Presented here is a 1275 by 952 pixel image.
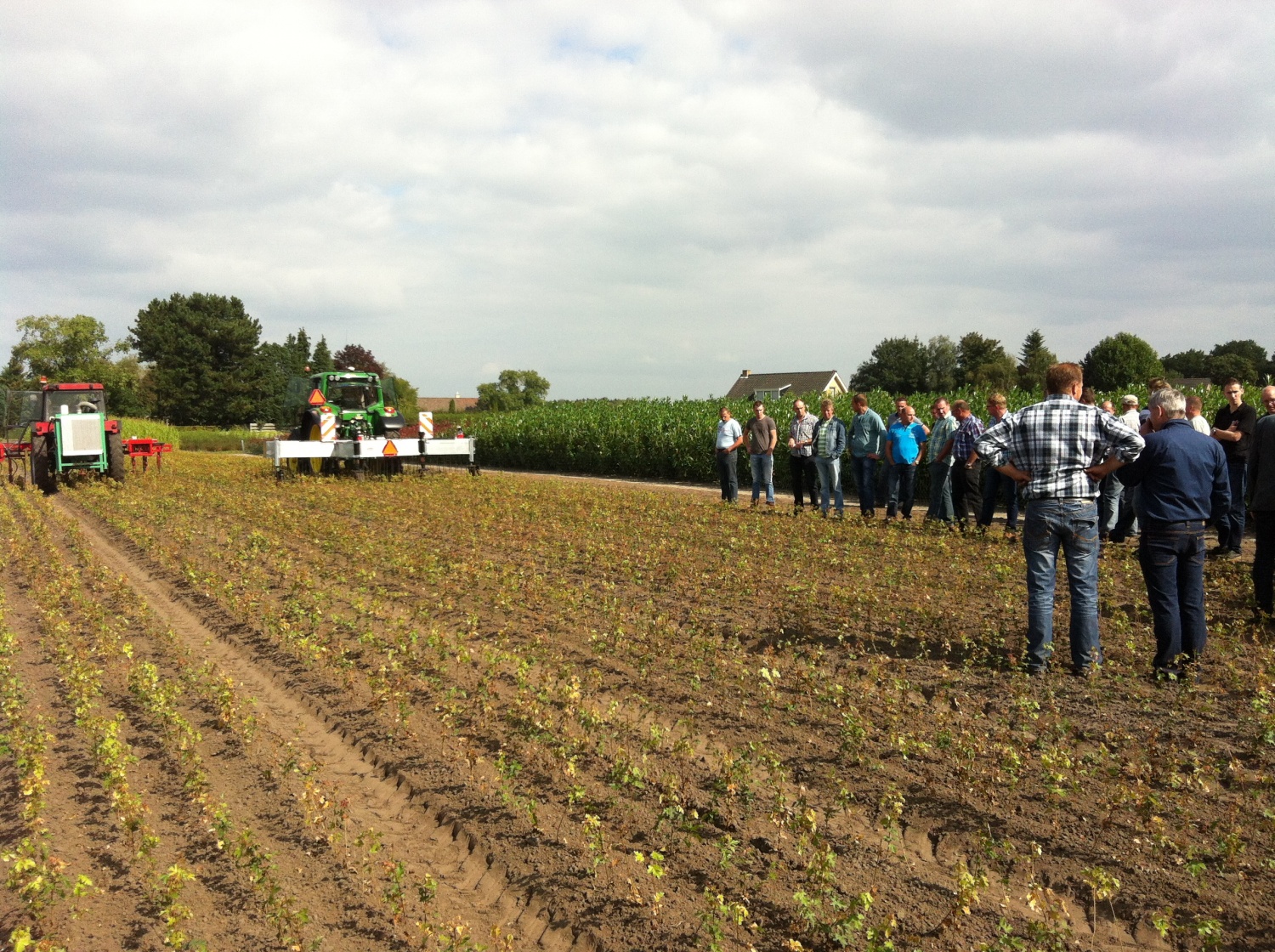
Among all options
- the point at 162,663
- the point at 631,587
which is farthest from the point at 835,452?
the point at 162,663

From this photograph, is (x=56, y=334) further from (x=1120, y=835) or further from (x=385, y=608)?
(x=1120, y=835)

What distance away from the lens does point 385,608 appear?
793 centimetres

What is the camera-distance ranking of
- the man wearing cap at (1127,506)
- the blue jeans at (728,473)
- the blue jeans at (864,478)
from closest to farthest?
the man wearing cap at (1127,506) → the blue jeans at (864,478) → the blue jeans at (728,473)

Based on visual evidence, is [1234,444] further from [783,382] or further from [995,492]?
[783,382]

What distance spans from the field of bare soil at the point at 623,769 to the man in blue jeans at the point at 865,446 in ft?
13.5

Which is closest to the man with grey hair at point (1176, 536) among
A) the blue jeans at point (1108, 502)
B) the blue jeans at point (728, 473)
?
the blue jeans at point (1108, 502)

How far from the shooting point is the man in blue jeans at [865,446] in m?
13.1

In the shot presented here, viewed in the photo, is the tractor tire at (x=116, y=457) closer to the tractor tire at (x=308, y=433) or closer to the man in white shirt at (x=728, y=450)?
the tractor tire at (x=308, y=433)

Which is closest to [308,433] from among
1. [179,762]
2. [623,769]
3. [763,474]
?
[763,474]

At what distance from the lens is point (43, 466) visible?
1892 cm

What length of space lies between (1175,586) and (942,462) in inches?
249

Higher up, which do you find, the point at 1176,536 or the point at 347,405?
the point at 347,405

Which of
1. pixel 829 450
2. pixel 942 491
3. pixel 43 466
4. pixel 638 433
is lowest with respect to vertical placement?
pixel 942 491

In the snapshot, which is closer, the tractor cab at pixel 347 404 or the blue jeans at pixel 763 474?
the blue jeans at pixel 763 474
